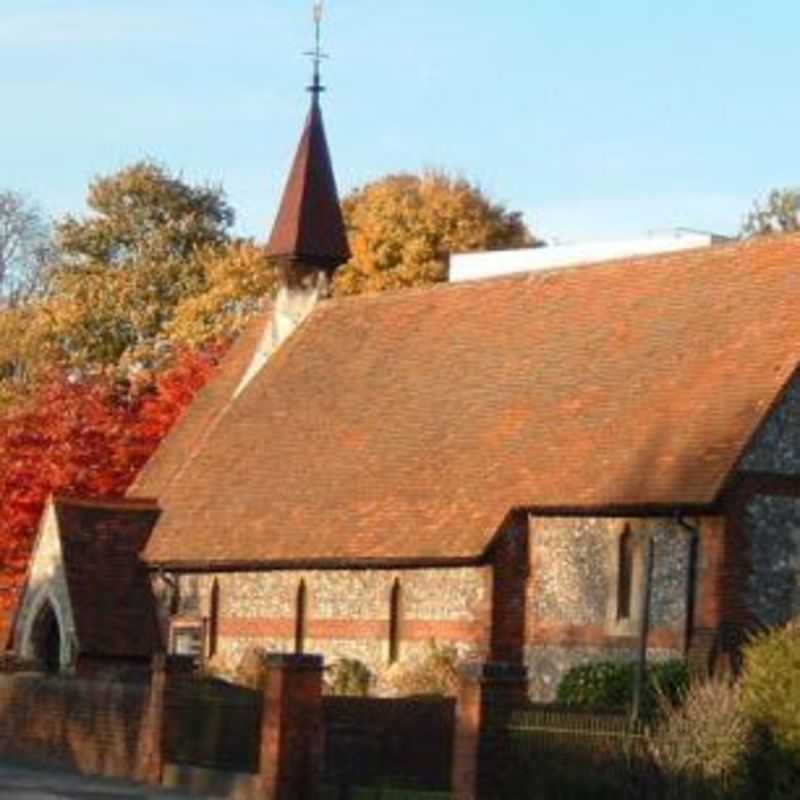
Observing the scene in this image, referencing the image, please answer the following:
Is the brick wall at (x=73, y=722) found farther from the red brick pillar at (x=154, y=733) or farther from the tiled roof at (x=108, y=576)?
the tiled roof at (x=108, y=576)

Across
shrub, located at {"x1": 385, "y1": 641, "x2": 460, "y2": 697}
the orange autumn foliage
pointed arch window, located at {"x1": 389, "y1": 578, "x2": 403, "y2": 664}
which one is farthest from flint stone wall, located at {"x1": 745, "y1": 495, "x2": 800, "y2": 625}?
the orange autumn foliage

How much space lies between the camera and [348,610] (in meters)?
45.4

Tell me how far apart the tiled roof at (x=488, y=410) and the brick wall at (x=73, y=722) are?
6.19 m

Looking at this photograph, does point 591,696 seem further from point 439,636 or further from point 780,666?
point 780,666

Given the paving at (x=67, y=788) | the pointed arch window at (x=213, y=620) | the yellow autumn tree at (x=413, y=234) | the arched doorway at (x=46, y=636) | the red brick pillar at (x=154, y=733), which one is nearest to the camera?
the paving at (x=67, y=788)

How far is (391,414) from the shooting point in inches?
1908

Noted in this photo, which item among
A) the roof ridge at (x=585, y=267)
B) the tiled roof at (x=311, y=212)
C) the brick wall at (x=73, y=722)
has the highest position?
the tiled roof at (x=311, y=212)

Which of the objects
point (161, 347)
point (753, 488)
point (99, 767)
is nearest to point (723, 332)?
point (753, 488)

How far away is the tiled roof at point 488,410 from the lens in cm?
3984

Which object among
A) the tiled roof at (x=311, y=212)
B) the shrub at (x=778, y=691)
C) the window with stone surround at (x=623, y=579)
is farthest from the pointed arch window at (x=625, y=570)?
the tiled roof at (x=311, y=212)

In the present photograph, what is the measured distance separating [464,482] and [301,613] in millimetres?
4990

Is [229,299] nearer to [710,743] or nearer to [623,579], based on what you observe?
[623,579]

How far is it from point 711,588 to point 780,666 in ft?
37.0

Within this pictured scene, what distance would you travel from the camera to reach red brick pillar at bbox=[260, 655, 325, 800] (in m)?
31.8
